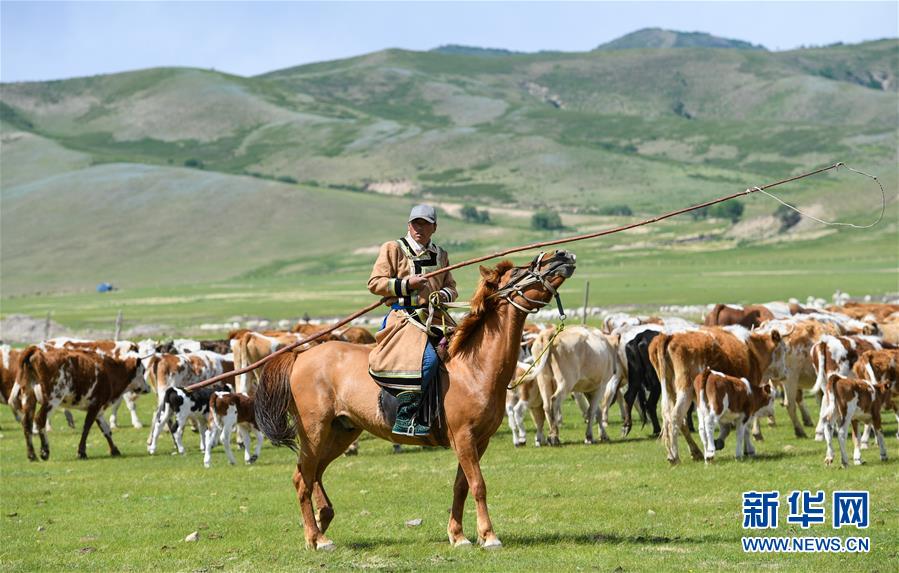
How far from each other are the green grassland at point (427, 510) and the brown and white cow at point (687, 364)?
2.09ft

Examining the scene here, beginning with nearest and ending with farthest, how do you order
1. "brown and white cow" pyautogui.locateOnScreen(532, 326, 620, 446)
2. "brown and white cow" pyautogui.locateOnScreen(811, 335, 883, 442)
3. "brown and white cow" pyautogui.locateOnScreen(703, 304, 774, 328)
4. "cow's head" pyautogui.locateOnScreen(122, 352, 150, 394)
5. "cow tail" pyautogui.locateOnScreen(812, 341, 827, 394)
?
"cow tail" pyautogui.locateOnScreen(812, 341, 827, 394) < "brown and white cow" pyautogui.locateOnScreen(811, 335, 883, 442) < "brown and white cow" pyautogui.locateOnScreen(532, 326, 620, 446) < "cow's head" pyautogui.locateOnScreen(122, 352, 150, 394) < "brown and white cow" pyautogui.locateOnScreen(703, 304, 774, 328)

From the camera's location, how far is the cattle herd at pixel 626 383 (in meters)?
16.8

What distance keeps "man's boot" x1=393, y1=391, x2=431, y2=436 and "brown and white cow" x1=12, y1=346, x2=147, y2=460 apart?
34.3 ft

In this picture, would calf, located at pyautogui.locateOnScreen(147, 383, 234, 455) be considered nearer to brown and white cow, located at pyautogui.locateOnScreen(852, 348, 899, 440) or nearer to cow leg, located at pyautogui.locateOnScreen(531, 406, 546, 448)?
cow leg, located at pyautogui.locateOnScreen(531, 406, 546, 448)

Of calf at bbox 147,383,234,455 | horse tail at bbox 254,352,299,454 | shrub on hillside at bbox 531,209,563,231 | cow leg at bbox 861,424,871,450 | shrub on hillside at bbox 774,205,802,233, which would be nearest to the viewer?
horse tail at bbox 254,352,299,454

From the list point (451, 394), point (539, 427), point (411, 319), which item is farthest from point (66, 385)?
point (451, 394)

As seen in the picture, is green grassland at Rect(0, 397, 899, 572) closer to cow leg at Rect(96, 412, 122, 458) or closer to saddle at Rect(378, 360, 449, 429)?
cow leg at Rect(96, 412, 122, 458)

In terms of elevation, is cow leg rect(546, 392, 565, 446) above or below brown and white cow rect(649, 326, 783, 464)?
below

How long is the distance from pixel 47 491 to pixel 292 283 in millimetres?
91531

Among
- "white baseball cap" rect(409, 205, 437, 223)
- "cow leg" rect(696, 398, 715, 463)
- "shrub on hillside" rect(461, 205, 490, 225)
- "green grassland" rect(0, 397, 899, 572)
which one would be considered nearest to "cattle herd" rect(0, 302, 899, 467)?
"cow leg" rect(696, 398, 715, 463)

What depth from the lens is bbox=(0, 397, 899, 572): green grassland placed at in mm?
10680

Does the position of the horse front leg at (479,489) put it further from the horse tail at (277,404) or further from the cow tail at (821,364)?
the cow tail at (821,364)

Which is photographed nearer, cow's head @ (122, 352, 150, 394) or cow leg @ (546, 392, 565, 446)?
cow leg @ (546, 392, 565, 446)

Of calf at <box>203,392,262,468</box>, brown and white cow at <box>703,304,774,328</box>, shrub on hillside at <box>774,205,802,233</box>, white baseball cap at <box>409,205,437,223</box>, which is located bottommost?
shrub on hillside at <box>774,205,802,233</box>
